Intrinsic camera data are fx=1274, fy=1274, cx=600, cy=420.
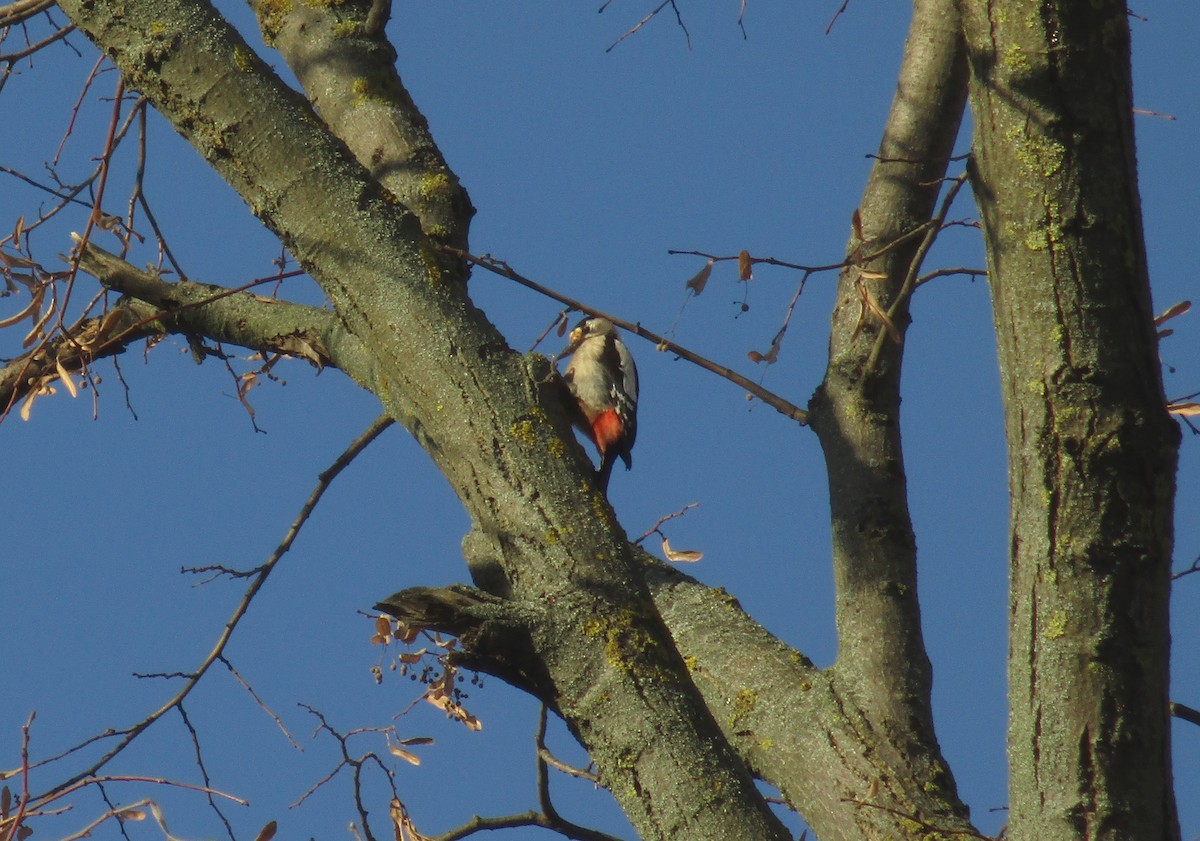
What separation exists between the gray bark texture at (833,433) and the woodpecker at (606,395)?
8.87ft

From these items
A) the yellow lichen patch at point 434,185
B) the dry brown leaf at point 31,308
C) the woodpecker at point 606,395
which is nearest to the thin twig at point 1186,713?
the yellow lichen patch at point 434,185

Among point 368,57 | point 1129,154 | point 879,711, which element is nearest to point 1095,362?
point 1129,154

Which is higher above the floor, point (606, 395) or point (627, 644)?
point (606, 395)

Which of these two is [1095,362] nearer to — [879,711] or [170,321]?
[879,711]

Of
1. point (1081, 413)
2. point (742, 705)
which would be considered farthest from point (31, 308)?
point (1081, 413)

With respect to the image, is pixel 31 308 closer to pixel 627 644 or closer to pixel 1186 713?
pixel 627 644

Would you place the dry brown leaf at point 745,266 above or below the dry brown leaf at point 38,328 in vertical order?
below

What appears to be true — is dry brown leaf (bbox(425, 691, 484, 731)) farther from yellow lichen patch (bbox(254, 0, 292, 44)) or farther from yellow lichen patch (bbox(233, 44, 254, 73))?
yellow lichen patch (bbox(254, 0, 292, 44))

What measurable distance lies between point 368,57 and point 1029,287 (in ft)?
6.87

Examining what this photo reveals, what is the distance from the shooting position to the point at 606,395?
6.03 meters

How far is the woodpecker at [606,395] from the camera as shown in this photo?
591cm

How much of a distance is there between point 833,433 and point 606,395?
307cm

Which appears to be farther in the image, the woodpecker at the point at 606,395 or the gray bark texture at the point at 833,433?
the woodpecker at the point at 606,395

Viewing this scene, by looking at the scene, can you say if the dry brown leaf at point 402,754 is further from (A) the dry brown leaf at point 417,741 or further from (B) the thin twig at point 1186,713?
(B) the thin twig at point 1186,713
